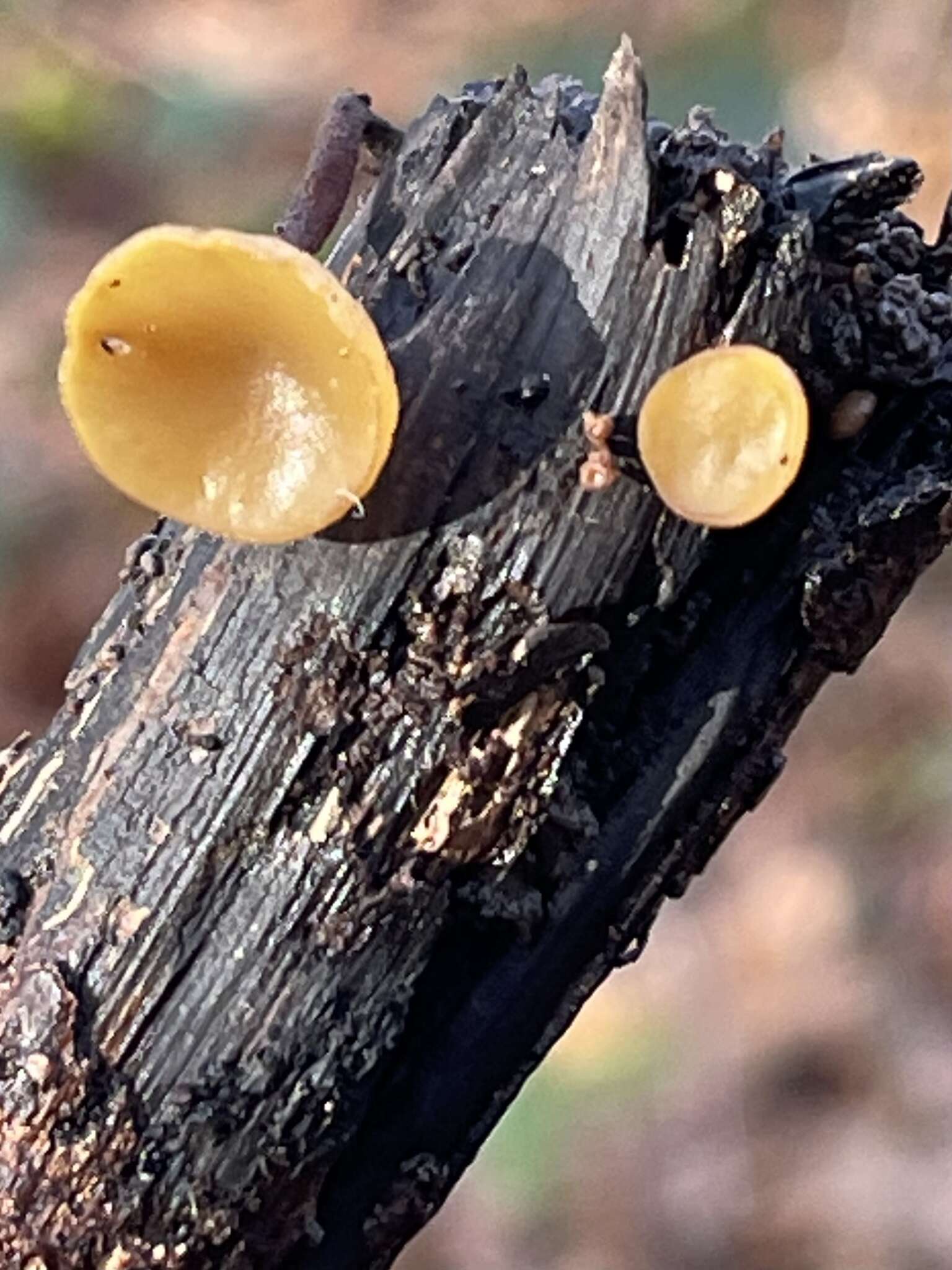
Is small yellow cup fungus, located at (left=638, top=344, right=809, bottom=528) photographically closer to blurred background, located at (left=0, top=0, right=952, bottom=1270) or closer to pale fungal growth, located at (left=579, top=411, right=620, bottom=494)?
pale fungal growth, located at (left=579, top=411, right=620, bottom=494)

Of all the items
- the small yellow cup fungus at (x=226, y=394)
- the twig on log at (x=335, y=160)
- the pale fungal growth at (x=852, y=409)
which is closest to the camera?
the small yellow cup fungus at (x=226, y=394)

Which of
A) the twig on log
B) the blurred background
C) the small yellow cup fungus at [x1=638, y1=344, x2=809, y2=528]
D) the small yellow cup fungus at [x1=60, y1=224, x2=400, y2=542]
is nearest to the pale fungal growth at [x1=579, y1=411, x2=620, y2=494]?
the small yellow cup fungus at [x1=638, y1=344, x2=809, y2=528]

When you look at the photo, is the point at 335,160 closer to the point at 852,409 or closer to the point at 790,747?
the point at 852,409

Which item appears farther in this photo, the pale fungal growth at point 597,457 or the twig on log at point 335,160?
the twig on log at point 335,160

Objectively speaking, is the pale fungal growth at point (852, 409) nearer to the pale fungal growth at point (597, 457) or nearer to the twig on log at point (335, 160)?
the pale fungal growth at point (597, 457)

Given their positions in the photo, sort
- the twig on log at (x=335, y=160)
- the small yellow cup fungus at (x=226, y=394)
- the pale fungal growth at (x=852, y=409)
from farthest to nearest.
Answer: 1. the twig on log at (x=335, y=160)
2. the pale fungal growth at (x=852, y=409)
3. the small yellow cup fungus at (x=226, y=394)

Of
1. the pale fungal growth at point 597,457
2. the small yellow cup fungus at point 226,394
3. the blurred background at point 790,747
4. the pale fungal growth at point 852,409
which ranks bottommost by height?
the small yellow cup fungus at point 226,394

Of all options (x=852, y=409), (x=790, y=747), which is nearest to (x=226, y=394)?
(x=852, y=409)

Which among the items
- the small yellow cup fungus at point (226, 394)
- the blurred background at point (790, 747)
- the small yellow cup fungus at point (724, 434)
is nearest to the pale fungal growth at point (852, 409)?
the small yellow cup fungus at point (724, 434)
